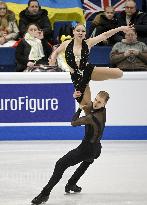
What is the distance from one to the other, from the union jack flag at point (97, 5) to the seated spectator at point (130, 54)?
2084 mm

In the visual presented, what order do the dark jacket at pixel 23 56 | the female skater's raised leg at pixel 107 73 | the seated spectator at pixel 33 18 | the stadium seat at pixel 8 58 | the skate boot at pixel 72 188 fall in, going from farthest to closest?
the seated spectator at pixel 33 18 → the stadium seat at pixel 8 58 → the dark jacket at pixel 23 56 → the female skater's raised leg at pixel 107 73 → the skate boot at pixel 72 188

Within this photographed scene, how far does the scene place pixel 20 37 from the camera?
10906mm

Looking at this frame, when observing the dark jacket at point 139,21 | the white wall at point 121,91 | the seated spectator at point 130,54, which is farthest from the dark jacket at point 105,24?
the white wall at point 121,91

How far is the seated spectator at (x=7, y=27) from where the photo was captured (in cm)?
1059

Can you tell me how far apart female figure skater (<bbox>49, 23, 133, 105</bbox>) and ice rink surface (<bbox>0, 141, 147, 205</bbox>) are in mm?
903

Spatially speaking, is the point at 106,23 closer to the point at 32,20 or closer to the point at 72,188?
the point at 32,20

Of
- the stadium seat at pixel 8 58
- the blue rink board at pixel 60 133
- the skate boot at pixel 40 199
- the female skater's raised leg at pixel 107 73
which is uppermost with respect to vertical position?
the female skater's raised leg at pixel 107 73

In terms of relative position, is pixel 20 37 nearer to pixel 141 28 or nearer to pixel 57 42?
pixel 57 42

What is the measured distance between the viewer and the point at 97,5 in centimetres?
1211

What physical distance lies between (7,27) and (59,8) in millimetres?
1529

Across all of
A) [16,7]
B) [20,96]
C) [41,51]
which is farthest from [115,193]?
[16,7]

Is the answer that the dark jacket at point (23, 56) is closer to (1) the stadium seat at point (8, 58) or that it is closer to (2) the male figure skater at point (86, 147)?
(1) the stadium seat at point (8, 58)

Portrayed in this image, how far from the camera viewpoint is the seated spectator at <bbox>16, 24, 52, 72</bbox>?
33.2ft

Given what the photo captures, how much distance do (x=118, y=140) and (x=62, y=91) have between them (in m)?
1.08
